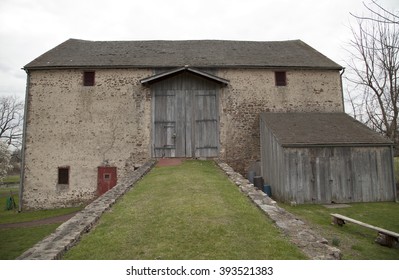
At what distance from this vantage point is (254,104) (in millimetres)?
15609

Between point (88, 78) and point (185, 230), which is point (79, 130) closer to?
point (88, 78)

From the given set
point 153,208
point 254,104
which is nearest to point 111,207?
point 153,208

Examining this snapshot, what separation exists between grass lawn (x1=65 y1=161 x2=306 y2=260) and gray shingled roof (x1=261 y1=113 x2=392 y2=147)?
18.1 feet

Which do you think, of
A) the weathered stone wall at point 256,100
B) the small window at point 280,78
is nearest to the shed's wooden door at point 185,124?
the weathered stone wall at point 256,100

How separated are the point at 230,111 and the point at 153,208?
977 centimetres

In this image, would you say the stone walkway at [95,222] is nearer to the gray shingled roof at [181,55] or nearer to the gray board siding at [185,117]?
the gray board siding at [185,117]

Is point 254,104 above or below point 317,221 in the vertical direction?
above

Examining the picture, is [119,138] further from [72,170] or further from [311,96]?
[311,96]

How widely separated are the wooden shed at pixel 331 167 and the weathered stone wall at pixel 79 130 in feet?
24.1

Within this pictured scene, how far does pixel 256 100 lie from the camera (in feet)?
51.3

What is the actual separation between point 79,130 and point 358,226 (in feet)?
44.6

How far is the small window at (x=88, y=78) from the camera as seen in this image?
15352 millimetres

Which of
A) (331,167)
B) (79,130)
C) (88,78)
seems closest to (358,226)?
(331,167)

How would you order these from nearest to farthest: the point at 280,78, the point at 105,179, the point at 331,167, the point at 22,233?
1. the point at 22,233
2. the point at 331,167
3. the point at 105,179
4. the point at 280,78
